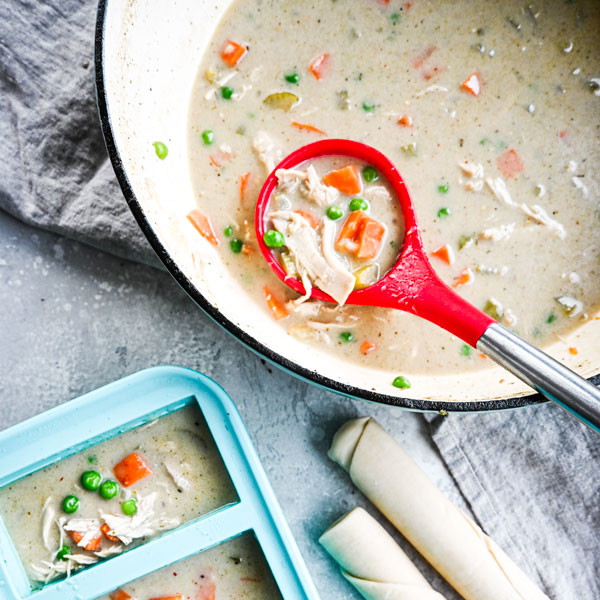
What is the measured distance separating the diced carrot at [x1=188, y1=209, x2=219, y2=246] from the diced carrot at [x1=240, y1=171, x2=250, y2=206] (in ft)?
0.37

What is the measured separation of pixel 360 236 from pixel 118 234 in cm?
71

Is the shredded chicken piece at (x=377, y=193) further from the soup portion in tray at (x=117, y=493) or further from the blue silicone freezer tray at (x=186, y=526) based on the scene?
the soup portion in tray at (x=117, y=493)

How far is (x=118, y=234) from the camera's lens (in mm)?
2162

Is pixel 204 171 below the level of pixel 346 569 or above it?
above

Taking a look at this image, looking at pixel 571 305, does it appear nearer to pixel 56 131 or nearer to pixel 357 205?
pixel 357 205

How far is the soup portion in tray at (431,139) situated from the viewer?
204 centimetres

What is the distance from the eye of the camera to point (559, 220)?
2.07 m

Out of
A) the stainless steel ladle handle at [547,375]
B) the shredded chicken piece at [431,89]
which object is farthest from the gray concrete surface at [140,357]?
the shredded chicken piece at [431,89]

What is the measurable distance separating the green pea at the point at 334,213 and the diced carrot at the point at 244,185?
0.24 metres

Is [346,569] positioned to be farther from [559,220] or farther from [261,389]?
[559,220]

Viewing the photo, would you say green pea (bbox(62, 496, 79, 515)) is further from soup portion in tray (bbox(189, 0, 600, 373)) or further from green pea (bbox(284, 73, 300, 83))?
green pea (bbox(284, 73, 300, 83))

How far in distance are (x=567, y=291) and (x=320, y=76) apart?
90cm

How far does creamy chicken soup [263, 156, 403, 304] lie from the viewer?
1942mm

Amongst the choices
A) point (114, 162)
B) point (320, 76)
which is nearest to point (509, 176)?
point (320, 76)
